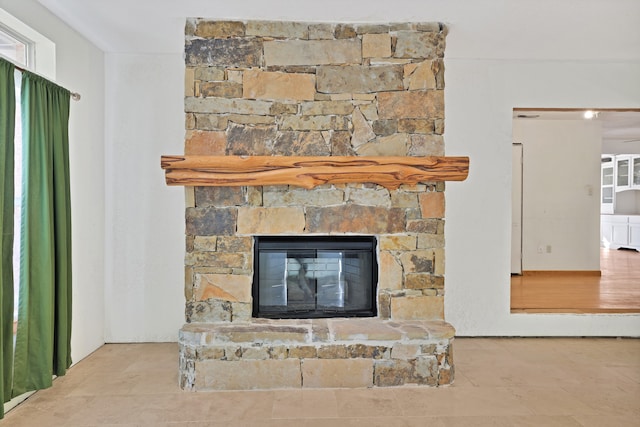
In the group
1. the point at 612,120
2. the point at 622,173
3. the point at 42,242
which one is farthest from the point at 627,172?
the point at 42,242

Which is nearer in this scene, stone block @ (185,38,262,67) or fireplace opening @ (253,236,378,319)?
stone block @ (185,38,262,67)

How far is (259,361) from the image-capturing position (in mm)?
3117

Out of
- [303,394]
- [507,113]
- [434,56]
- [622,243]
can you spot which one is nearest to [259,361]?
[303,394]

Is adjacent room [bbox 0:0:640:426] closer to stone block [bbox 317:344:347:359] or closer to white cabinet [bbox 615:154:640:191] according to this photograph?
stone block [bbox 317:344:347:359]

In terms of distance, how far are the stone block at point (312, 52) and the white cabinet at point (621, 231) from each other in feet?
30.2

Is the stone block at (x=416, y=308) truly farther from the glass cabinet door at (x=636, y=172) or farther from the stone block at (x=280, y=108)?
the glass cabinet door at (x=636, y=172)

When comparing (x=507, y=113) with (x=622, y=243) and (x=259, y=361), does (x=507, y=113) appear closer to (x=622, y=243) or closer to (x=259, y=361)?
(x=259, y=361)

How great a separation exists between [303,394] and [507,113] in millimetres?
2930

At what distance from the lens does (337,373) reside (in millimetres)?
3135

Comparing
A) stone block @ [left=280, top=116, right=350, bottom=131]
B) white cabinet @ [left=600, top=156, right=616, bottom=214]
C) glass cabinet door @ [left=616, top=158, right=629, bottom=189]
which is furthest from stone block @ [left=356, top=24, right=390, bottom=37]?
white cabinet @ [left=600, top=156, right=616, bottom=214]

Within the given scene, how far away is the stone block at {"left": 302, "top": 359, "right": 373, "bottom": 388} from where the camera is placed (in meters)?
3.13

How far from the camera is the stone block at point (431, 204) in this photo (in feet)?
11.0

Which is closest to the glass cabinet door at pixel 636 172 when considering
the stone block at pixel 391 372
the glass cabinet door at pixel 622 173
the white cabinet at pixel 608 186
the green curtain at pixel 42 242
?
the glass cabinet door at pixel 622 173

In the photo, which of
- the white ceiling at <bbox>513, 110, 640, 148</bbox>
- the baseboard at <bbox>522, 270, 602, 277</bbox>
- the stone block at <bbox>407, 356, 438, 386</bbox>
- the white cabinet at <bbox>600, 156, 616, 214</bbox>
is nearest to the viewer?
the stone block at <bbox>407, 356, 438, 386</bbox>
